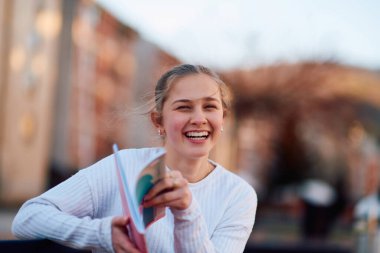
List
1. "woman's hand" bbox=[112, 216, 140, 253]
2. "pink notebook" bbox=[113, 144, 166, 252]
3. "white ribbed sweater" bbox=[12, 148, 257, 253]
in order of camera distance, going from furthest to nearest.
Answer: "white ribbed sweater" bbox=[12, 148, 257, 253] → "woman's hand" bbox=[112, 216, 140, 253] → "pink notebook" bbox=[113, 144, 166, 252]

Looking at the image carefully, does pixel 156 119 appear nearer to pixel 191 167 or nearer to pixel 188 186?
pixel 191 167

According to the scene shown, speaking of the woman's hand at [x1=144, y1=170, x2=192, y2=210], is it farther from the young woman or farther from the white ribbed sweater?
the young woman

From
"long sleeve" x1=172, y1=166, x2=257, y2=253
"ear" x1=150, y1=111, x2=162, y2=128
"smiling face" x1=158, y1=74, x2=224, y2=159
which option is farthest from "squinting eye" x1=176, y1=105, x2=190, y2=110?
"long sleeve" x1=172, y1=166, x2=257, y2=253

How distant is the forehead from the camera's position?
7.51 ft

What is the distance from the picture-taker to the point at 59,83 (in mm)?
25594

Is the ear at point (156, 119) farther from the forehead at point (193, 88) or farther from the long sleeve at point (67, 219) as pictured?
the long sleeve at point (67, 219)

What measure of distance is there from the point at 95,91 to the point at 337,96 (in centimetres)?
838

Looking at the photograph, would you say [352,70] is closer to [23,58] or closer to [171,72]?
[23,58]

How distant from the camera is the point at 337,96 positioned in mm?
26875

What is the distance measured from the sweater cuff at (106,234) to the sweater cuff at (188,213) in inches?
6.3

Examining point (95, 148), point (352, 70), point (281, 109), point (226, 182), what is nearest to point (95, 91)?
point (95, 148)

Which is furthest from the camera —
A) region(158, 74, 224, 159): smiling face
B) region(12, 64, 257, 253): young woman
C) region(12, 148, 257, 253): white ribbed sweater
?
region(158, 74, 224, 159): smiling face

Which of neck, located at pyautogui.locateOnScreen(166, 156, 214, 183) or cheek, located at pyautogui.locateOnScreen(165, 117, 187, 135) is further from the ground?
cheek, located at pyautogui.locateOnScreen(165, 117, 187, 135)

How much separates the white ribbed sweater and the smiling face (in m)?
0.10
